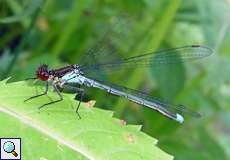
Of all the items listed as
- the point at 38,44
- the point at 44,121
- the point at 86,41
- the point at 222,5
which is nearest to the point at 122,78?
the point at 86,41

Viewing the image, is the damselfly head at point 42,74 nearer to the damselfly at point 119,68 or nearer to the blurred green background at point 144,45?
the damselfly at point 119,68

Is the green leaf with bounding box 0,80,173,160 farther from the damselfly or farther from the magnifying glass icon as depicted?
the damselfly

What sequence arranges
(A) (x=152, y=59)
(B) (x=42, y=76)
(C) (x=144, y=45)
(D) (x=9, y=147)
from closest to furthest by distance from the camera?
1. (D) (x=9, y=147)
2. (B) (x=42, y=76)
3. (A) (x=152, y=59)
4. (C) (x=144, y=45)

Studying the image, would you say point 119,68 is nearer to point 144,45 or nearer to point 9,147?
point 144,45

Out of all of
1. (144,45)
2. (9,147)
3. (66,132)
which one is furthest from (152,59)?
(9,147)

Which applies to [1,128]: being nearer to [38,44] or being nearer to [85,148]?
[85,148]

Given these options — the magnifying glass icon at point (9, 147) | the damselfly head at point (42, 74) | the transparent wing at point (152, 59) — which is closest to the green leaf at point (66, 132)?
the magnifying glass icon at point (9, 147)

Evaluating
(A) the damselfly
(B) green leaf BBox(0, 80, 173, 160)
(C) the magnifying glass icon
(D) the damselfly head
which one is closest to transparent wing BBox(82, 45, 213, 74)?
(A) the damselfly
